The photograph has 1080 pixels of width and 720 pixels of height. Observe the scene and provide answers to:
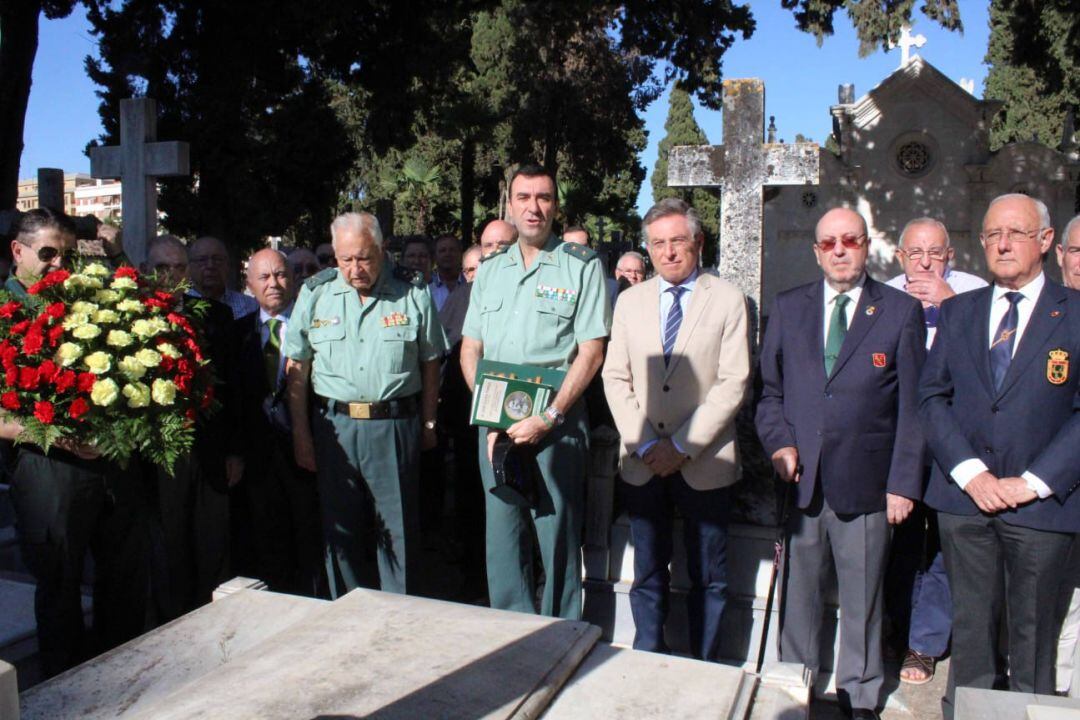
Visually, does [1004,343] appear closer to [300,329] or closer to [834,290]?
[834,290]

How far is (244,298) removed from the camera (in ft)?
18.3

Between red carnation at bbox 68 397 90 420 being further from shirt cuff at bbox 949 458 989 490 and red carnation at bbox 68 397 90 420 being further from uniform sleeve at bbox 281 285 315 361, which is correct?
shirt cuff at bbox 949 458 989 490

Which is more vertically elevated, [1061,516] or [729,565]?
[1061,516]

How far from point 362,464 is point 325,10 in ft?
33.2

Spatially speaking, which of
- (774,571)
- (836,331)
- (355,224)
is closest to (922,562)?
(774,571)

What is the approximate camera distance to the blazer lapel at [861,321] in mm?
3586

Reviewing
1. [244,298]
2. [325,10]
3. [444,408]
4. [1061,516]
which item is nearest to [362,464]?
[444,408]

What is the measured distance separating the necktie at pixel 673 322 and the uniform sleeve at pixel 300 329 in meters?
1.69

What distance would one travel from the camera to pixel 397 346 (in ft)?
13.5

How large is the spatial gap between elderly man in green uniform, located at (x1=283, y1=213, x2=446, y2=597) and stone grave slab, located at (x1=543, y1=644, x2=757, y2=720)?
1.64 meters

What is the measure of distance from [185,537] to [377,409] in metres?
1.09

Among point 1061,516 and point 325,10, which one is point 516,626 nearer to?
point 1061,516

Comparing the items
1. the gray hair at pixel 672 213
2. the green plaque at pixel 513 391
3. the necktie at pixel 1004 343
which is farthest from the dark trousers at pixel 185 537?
the necktie at pixel 1004 343

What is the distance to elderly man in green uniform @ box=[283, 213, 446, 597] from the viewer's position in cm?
411
